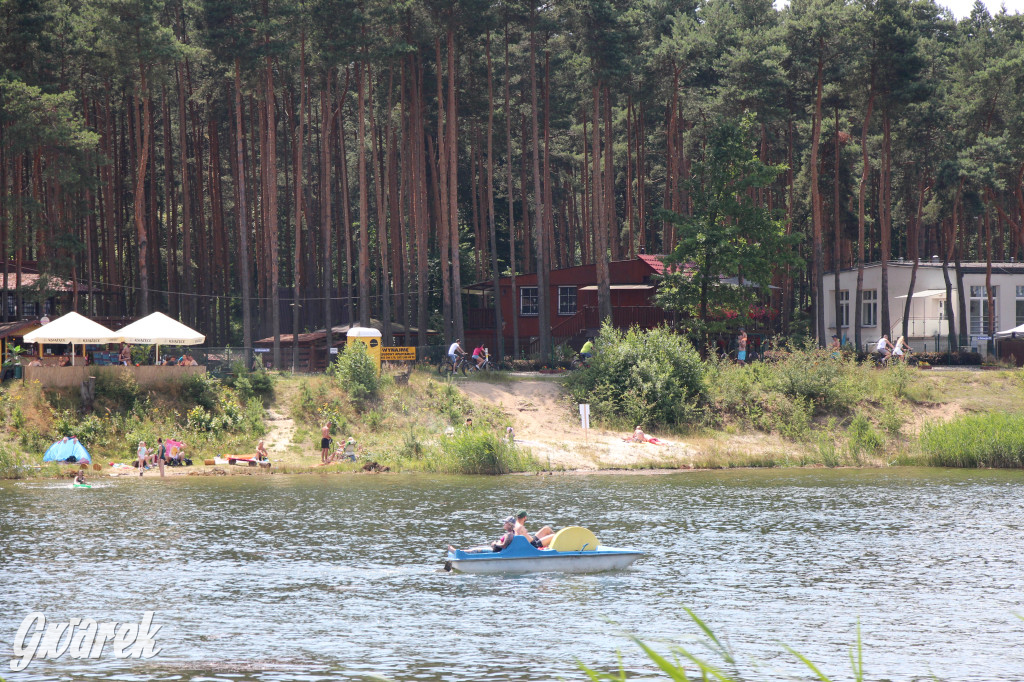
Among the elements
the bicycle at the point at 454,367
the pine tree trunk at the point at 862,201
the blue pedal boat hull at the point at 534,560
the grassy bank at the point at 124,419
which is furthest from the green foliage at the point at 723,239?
the blue pedal boat hull at the point at 534,560

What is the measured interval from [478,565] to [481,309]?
1971 inches

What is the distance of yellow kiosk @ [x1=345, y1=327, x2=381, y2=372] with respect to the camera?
49812mm

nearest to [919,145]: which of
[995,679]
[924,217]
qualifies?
[924,217]

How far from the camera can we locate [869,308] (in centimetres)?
6925

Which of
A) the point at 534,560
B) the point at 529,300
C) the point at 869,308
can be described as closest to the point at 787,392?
the point at 529,300

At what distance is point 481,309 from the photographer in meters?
73.8

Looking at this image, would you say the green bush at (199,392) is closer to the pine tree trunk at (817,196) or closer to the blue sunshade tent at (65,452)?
the blue sunshade tent at (65,452)

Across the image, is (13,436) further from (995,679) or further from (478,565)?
(995,679)

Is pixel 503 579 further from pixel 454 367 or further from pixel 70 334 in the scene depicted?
pixel 454 367

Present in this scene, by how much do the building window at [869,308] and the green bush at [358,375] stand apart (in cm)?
3488

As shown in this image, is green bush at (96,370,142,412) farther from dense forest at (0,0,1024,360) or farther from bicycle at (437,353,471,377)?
bicycle at (437,353,471,377)

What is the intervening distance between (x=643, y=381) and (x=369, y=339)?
1315cm

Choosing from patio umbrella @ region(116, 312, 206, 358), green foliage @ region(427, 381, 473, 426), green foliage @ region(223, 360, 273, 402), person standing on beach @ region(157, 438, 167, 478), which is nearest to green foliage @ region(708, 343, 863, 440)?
green foliage @ region(427, 381, 473, 426)

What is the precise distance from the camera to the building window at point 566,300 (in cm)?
6600
